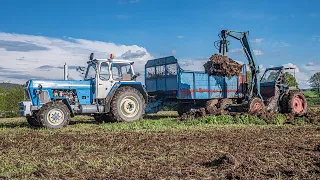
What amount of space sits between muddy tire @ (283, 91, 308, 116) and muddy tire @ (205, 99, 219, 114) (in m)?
3.19

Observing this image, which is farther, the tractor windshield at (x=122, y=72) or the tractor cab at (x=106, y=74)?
the tractor windshield at (x=122, y=72)

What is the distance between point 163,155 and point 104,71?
24.2 ft

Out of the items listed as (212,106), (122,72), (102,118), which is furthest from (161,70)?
(102,118)

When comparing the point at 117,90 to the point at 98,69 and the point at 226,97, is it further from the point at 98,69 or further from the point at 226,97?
the point at 226,97

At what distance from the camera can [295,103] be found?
1667 centimetres

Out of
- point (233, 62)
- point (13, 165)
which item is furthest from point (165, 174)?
point (233, 62)

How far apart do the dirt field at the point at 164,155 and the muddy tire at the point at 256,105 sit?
450 cm

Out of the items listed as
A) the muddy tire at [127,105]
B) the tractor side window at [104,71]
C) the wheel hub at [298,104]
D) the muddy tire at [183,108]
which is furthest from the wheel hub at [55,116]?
the wheel hub at [298,104]

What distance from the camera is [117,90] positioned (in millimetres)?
13820

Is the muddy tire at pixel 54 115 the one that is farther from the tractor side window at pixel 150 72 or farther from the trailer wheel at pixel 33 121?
the tractor side window at pixel 150 72

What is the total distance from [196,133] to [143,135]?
149 centimetres

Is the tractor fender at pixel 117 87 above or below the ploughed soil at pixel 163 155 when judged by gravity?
above

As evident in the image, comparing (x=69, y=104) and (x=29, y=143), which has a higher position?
(x=69, y=104)

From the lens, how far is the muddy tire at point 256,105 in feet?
49.5
